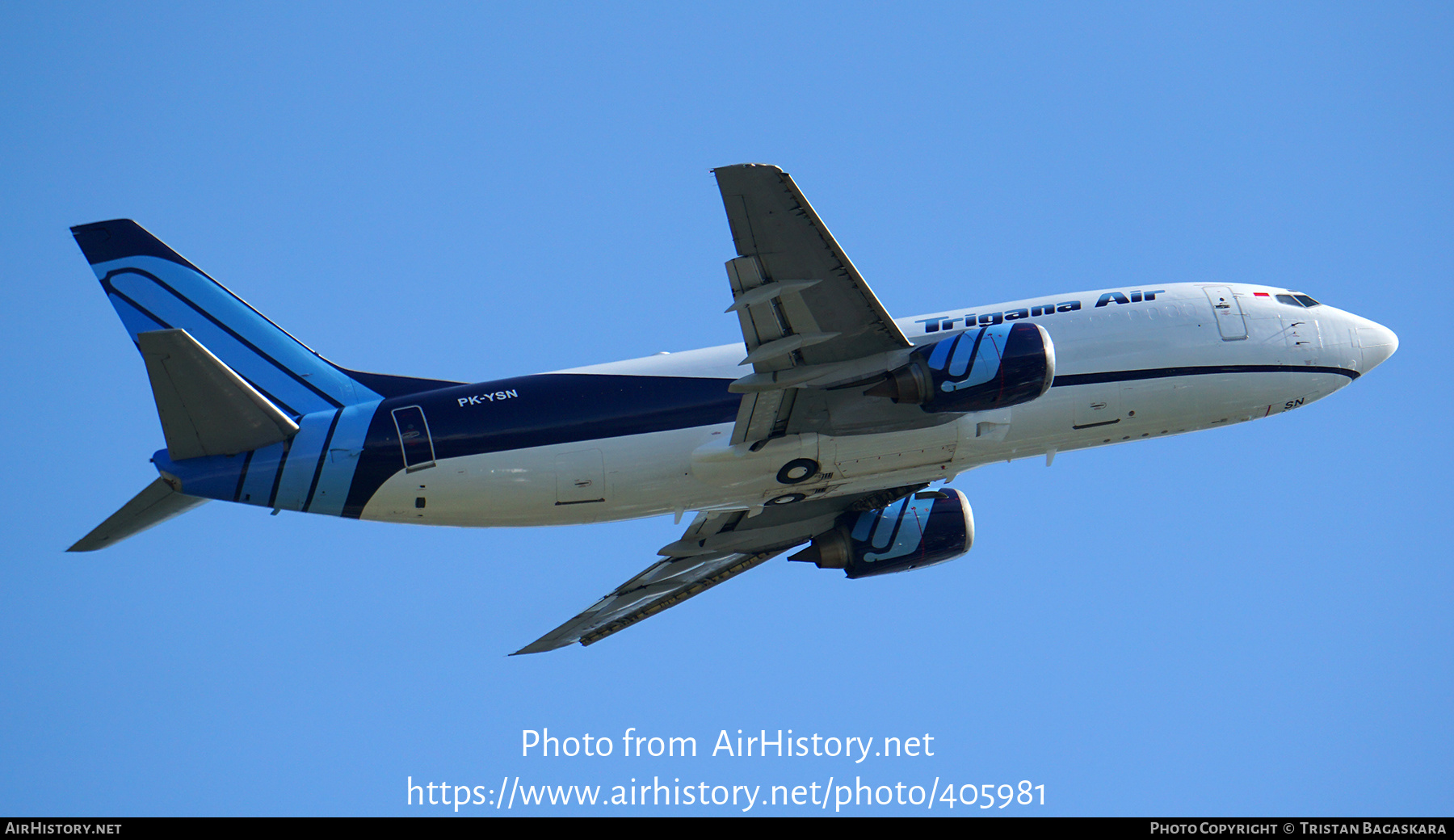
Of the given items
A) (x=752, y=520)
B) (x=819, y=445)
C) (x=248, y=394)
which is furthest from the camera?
(x=752, y=520)

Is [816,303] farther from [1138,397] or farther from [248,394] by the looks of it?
[248,394]

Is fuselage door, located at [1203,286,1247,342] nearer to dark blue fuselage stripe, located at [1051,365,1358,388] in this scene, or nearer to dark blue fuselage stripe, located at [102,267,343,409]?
dark blue fuselage stripe, located at [1051,365,1358,388]

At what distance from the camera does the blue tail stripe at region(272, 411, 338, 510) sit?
84.2 ft

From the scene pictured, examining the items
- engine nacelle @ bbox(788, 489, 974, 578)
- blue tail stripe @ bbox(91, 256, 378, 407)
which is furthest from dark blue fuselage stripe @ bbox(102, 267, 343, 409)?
engine nacelle @ bbox(788, 489, 974, 578)

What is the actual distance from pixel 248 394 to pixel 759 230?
10542 millimetres

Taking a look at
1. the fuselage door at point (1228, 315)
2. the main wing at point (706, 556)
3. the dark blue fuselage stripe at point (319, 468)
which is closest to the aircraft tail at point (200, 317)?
the dark blue fuselage stripe at point (319, 468)

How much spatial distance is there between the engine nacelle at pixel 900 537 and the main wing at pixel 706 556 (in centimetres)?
34

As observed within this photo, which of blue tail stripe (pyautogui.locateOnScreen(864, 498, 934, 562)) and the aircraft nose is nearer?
the aircraft nose

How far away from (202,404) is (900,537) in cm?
1623

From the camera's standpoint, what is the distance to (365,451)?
1021 inches

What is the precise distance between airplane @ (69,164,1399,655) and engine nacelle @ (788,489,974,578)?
1.40 meters

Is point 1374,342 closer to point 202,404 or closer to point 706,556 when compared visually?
point 706,556

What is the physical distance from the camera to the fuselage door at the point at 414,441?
85.6ft

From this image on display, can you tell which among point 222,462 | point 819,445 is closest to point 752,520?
point 819,445
